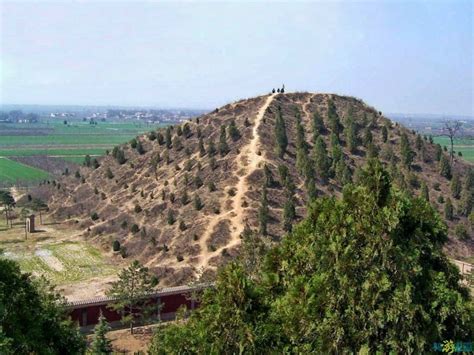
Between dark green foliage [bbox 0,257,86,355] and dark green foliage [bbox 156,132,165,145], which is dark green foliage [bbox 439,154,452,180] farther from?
dark green foliage [bbox 0,257,86,355]

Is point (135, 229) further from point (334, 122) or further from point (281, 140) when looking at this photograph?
point (334, 122)

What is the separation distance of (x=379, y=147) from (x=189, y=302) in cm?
4247

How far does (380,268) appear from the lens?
17.2m

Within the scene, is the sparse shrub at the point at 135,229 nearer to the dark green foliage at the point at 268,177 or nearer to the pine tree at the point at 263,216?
the pine tree at the point at 263,216

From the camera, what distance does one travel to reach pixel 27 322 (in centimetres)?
1712

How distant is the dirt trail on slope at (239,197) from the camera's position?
54375 millimetres

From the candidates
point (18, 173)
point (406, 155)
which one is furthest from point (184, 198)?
point (18, 173)

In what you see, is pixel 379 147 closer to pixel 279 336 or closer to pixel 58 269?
pixel 58 269

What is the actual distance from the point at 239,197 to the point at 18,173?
89857 mm

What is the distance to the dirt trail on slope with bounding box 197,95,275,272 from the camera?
54.4 m

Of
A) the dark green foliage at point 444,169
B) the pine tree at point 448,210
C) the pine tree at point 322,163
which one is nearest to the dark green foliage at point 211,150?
the pine tree at point 322,163

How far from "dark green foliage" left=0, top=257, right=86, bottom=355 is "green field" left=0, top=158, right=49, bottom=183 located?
360ft

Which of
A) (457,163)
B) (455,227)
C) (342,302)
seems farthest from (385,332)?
(457,163)

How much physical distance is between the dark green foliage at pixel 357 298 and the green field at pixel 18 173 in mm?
114599
